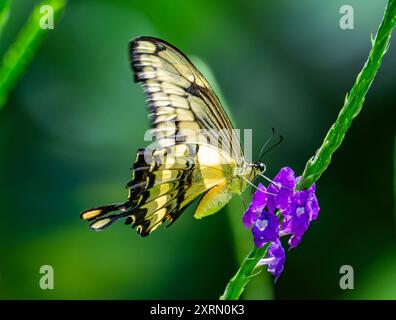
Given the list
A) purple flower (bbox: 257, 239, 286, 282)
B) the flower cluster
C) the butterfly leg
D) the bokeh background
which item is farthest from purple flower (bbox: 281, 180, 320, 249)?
the bokeh background

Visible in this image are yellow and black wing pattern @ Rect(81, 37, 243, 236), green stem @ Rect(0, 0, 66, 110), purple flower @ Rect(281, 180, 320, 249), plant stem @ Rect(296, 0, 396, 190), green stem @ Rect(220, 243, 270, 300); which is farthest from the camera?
yellow and black wing pattern @ Rect(81, 37, 243, 236)

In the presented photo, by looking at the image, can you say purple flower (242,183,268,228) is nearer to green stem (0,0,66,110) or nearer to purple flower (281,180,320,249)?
purple flower (281,180,320,249)

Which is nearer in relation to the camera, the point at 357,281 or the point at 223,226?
the point at 357,281

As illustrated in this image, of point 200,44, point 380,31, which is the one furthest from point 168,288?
point 380,31

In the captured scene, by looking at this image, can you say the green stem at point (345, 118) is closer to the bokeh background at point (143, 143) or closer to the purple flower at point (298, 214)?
the purple flower at point (298, 214)

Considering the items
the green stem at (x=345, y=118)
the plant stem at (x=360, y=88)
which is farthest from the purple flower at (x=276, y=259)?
Result: the plant stem at (x=360, y=88)
